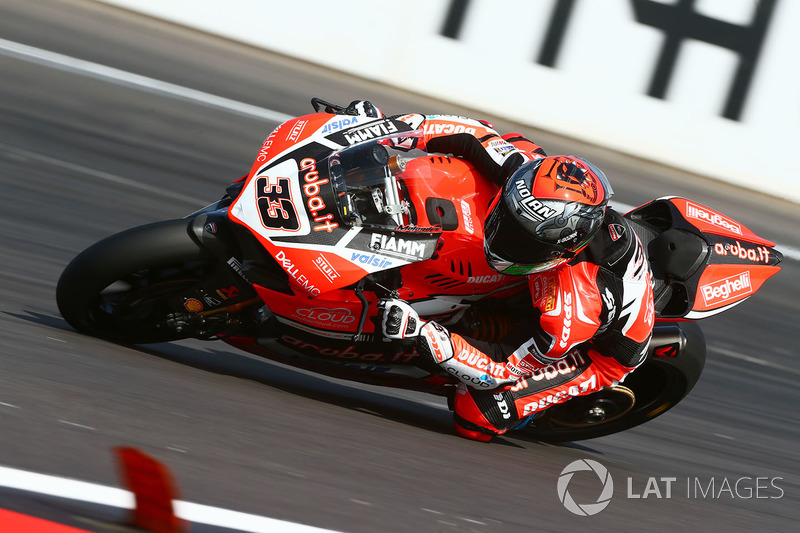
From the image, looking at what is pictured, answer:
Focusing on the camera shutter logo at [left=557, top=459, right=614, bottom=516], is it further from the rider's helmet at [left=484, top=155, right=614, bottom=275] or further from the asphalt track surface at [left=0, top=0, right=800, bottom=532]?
the rider's helmet at [left=484, top=155, right=614, bottom=275]

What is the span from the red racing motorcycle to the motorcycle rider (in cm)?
12


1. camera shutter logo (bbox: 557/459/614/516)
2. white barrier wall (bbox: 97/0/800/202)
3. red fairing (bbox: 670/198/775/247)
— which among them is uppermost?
white barrier wall (bbox: 97/0/800/202)

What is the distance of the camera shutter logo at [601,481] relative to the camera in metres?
4.13

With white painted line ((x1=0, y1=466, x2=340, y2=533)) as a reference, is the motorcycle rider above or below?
above

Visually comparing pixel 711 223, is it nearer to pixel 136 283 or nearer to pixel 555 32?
pixel 136 283

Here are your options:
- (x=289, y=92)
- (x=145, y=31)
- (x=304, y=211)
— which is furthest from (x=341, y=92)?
(x=304, y=211)

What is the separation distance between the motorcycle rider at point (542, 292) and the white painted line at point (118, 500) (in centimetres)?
101

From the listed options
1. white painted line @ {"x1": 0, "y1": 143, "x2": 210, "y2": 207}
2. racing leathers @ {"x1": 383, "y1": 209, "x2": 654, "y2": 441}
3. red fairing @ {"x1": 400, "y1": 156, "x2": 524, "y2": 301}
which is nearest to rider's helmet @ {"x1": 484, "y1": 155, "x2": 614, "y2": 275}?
red fairing @ {"x1": 400, "y1": 156, "x2": 524, "y2": 301}

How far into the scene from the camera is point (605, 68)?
9086mm

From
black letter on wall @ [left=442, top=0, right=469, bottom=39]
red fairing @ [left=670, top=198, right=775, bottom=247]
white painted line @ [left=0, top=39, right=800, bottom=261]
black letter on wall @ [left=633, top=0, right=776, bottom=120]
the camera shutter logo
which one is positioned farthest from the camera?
black letter on wall @ [left=442, top=0, right=469, bottom=39]

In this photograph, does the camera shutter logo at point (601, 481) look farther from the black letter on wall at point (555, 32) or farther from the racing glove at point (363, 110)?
the black letter on wall at point (555, 32)

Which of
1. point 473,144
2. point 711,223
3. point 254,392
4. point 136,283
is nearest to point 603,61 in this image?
point 711,223

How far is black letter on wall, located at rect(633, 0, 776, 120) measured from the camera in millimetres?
8758

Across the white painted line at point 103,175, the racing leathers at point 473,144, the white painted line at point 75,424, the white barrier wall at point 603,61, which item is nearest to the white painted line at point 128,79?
the white barrier wall at point 603,61
